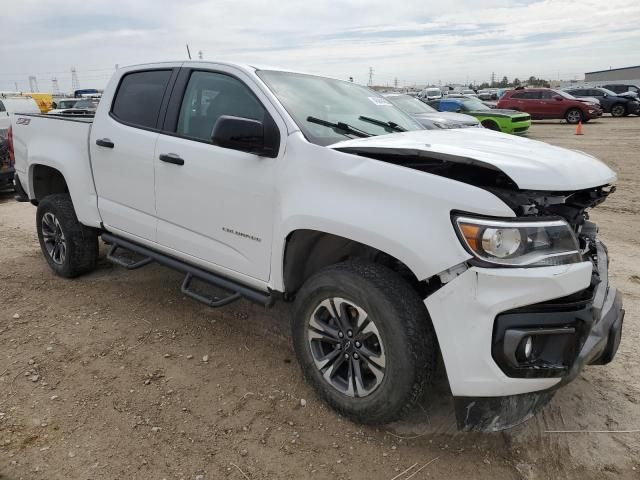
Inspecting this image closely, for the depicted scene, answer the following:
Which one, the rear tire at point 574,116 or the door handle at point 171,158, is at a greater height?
the door handle at point 171,158

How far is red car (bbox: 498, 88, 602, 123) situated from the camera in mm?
23906

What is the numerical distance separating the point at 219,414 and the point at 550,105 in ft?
83.4

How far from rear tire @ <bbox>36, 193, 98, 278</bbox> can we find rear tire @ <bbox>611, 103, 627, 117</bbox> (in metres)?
29.6

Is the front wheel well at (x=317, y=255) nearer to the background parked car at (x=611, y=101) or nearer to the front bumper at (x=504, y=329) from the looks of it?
the front bumper at (x=504, y=329)

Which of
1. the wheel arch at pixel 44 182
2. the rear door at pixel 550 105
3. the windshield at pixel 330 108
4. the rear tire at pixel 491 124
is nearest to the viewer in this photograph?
the windshield at pixel 330 108

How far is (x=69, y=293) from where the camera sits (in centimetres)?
469

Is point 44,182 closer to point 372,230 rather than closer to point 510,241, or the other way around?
point 372,230

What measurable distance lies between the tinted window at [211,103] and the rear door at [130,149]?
272 millimetres

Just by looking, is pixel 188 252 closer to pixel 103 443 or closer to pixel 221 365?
pixel 221 365

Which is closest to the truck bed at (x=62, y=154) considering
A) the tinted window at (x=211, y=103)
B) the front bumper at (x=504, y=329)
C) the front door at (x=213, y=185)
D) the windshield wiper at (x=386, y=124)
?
the front door at (x=213, y=185)

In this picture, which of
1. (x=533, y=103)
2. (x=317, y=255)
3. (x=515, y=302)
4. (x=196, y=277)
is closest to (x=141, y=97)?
(x=196, y=277)

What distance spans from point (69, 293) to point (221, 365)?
2.05 m

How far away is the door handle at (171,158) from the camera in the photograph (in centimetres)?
343

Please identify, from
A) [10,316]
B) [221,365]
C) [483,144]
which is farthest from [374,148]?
[10,316]
